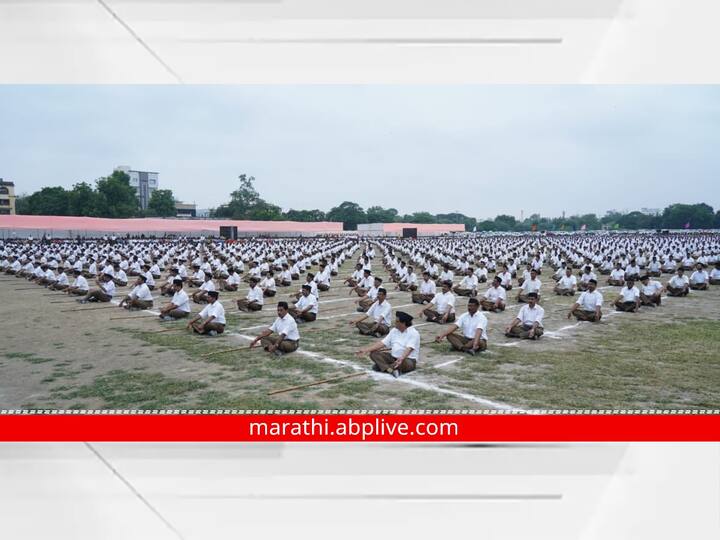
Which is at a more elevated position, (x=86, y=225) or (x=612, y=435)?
(x=86, y=225)

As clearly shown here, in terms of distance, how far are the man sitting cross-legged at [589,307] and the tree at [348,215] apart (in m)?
4.78

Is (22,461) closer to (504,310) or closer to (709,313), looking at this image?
(504,310)

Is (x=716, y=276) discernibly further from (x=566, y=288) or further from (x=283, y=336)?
(x=283, y=336)

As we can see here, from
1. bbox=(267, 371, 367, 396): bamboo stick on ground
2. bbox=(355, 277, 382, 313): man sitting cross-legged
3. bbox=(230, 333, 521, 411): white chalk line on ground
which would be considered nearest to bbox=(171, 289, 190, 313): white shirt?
bbox=(355, 277, 382, 313): man sitting cross-legged

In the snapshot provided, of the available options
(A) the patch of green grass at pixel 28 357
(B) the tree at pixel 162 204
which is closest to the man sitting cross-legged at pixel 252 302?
(B) the tree at pixel 162 204

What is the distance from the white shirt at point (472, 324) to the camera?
723 centimetres

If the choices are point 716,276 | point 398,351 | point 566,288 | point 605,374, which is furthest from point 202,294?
point 716,276

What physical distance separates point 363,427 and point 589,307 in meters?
6.52

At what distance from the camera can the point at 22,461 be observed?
4.80 metres

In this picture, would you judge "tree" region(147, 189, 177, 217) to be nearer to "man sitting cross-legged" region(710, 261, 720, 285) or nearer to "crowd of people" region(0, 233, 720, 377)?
"crowd of people" region(0, 233, 720, 377)

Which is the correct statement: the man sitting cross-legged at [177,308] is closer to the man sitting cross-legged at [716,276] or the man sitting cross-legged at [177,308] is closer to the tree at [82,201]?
the tree at [82,201]

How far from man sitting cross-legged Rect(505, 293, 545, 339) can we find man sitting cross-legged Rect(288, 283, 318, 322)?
3.72 metres

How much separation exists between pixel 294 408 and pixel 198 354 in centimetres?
265

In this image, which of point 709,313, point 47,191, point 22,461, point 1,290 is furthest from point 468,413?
point 1,290
